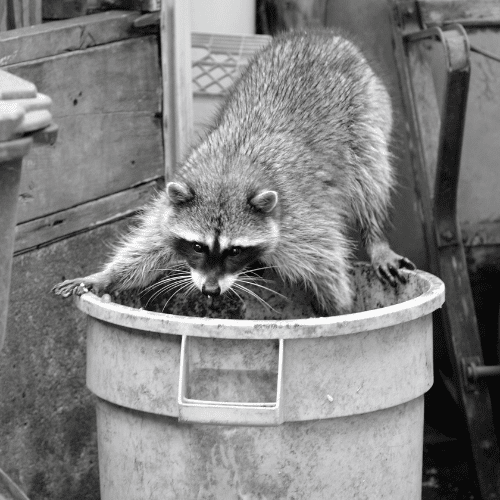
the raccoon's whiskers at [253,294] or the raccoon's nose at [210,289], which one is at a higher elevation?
the raccoon's nose at [210,289]

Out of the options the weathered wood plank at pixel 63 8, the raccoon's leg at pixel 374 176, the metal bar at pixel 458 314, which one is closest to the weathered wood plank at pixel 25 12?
the weathered wood plank at pixel 63 8

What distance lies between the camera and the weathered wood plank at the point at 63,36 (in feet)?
8.15

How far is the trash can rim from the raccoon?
389 millimetres

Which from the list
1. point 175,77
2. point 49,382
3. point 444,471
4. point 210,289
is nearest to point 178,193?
point 210,289

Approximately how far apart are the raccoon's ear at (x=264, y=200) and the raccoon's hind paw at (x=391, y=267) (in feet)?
1.23

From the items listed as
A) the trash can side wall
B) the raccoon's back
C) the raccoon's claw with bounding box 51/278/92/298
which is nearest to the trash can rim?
the trash can side wall

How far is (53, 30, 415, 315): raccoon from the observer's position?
8.44 feet

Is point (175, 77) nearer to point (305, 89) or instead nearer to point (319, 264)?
point (305, 89)

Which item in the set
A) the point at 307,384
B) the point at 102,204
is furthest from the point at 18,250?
the point at 307,384

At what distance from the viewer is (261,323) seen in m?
1.86

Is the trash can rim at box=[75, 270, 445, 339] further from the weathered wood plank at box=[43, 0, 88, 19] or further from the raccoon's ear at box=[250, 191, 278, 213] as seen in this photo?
the weathered wood plank at box=[43, 0, 88, 19]

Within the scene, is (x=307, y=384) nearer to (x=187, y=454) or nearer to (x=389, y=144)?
(x=187, y=454)

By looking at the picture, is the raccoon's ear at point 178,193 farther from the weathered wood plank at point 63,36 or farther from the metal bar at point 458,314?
the metal bar at point 458,314

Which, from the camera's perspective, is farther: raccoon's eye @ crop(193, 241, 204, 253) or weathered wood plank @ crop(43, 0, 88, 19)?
weathered wood plank @ crop(43, 0, 88, 19)
